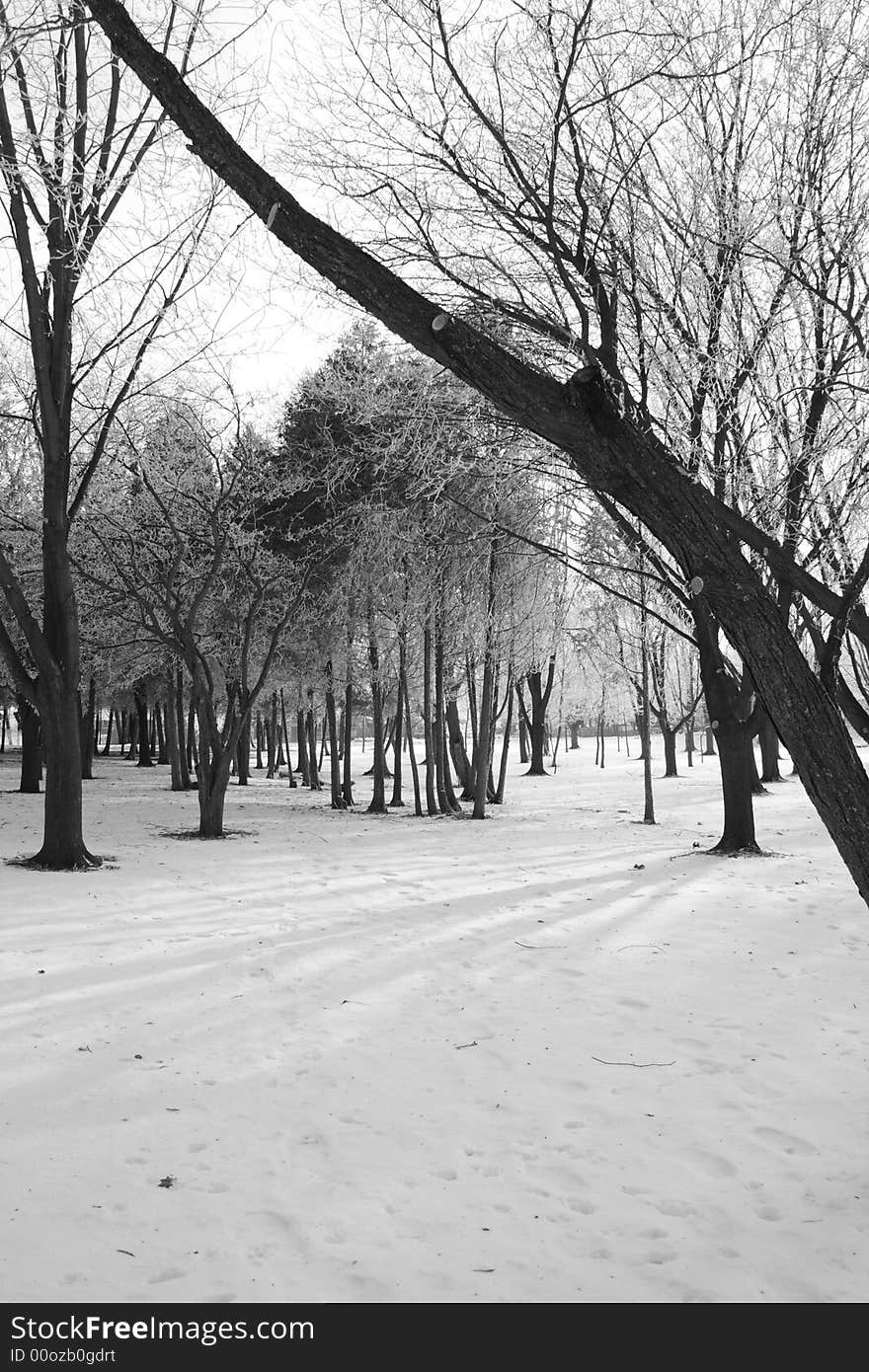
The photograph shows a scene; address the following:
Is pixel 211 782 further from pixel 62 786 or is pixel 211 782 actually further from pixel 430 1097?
pixel 430 1097

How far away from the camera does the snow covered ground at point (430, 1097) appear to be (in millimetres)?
2615

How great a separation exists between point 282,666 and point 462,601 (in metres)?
5.75

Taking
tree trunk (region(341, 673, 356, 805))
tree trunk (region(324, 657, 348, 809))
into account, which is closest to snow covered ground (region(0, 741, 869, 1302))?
tree trunk (region(324, 657, 348, 809))

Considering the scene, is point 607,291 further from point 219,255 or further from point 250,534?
point 250,534

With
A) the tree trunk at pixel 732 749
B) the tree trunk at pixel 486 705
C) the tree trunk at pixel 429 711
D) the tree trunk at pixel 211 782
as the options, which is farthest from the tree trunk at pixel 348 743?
the tree trunk at pixel 732 749

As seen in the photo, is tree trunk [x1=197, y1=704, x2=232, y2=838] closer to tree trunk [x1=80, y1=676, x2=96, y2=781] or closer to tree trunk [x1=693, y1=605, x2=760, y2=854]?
tree trunk [x1=693, y1=605, x2=760, y2=854]

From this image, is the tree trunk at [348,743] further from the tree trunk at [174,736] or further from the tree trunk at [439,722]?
the tree trunk at [174,736]

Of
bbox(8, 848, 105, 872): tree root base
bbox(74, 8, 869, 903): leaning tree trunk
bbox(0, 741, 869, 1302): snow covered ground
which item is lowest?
bbox(0, 741, 869, 1302): snow covered ground

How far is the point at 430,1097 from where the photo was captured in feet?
12.6

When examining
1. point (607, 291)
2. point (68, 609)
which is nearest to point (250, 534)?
point (68, 609)

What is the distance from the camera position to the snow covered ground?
103 inches

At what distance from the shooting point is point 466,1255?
265cm

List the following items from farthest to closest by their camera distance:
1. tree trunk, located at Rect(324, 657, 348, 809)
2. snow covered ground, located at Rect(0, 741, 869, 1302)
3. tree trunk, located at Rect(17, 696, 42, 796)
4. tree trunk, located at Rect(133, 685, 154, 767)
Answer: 1. tree trunk, located at Rect(133, 685, 154, 767)
2. tree trunk, located at Rect(17, 696, 42, 796)
3. tree trunk, located at Rect(324, 657, 348, 809)
4. snow covered ground, located at Rect(0, 741, 869, 1302)
